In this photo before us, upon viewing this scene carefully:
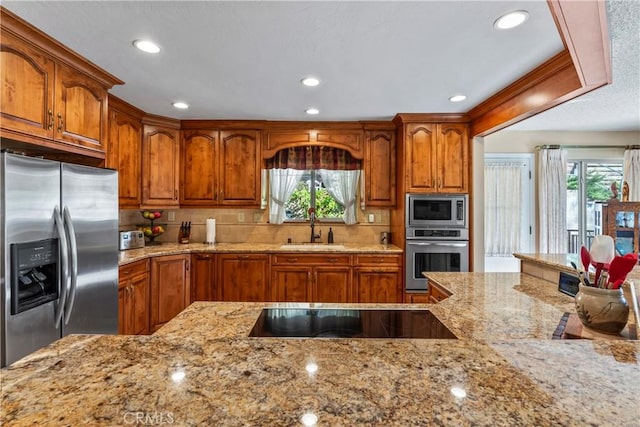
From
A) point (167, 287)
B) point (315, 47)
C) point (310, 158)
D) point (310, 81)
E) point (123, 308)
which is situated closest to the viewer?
point (315, 47)

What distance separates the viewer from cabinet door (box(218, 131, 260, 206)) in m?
3.83

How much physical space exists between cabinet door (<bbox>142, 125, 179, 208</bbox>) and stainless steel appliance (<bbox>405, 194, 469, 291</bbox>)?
8.99 ft

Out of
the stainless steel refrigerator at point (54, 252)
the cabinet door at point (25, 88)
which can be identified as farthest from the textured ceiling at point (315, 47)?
the stainless steel refrigerator at point (54, 252)

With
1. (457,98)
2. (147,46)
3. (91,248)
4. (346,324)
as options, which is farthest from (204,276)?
(457,98)

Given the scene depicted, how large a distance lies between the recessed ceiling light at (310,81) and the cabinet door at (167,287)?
2198mm

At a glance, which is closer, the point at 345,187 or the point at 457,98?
the point at 457,98

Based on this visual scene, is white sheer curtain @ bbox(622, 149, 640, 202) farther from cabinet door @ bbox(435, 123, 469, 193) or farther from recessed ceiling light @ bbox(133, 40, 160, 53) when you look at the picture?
recessed ceiling light @ bbox(133, 40, 160, 53)

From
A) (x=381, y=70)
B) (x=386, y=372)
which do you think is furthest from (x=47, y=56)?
(x=386, y=372)

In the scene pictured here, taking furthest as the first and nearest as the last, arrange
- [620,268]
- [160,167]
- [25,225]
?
1. [160,167]
2. [25,225]
3. [620,268]

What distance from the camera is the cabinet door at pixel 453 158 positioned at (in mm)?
3498

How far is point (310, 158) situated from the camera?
3.93m

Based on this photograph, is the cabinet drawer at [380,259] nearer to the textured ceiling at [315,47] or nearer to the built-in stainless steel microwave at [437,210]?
the built-in stainless steel microwave at [437,210]

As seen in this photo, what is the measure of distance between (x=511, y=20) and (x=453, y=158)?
1.88 meters

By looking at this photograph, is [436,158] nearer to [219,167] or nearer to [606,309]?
[219,167]
